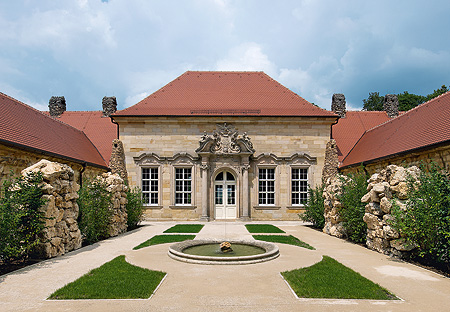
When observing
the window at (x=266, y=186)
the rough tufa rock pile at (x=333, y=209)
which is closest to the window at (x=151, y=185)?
the window at (x=266, y=186)

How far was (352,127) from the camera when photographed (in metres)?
23.2

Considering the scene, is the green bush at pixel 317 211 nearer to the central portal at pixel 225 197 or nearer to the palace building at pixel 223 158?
the palace building at pixel 223 158

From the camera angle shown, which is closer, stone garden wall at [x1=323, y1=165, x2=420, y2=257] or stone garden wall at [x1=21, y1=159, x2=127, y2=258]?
stone garden wall at [x1=21, y1=159, x2=127, y2=258]

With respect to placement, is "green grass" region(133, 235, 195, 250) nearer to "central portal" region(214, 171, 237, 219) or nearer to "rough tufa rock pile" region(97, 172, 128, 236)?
"rough tufa rock pile" region(97, 172, 128, 236)

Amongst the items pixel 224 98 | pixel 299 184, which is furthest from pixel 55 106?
pixel 299 184

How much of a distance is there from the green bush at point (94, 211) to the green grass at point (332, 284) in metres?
7.21

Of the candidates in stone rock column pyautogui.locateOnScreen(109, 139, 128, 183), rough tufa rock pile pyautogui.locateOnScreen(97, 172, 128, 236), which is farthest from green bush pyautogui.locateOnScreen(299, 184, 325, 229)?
stone rock column pyautogui.locateOnScreen(109, 139, 128, 183)

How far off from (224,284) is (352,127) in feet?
65.5

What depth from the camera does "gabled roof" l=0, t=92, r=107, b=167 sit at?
1191 centimetres

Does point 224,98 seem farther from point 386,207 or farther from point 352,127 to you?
point 386,207

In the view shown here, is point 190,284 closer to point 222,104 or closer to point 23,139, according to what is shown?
point 23,139

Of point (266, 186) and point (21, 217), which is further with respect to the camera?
point (266, 186)

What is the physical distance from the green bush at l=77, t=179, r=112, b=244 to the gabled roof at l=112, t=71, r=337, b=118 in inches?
312

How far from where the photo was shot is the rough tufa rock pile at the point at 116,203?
12.7m
